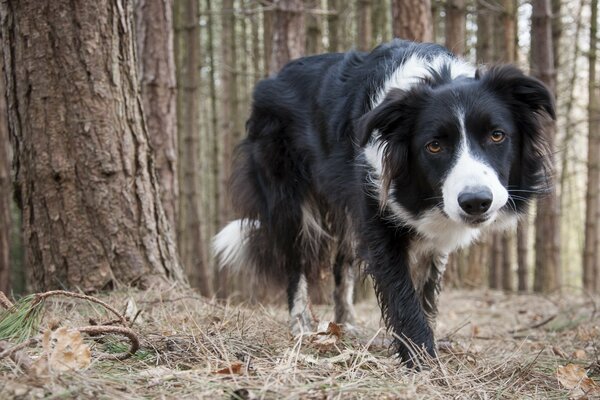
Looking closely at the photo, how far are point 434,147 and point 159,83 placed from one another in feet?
12.2

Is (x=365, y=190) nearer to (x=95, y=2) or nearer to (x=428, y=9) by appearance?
(x=95, y=2)

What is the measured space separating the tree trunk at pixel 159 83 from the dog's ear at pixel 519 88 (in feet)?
11.5

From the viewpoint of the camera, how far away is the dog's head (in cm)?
323

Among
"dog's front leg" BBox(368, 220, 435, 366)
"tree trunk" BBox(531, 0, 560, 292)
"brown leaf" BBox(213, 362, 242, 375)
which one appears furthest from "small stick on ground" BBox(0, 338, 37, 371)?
"tree trunk" BBox(531, 0, 560, 292)

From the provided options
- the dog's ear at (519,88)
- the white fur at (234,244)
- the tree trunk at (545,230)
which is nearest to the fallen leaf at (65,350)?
the dog's ear at (519,88)

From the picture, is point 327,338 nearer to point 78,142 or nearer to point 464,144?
point 464,144

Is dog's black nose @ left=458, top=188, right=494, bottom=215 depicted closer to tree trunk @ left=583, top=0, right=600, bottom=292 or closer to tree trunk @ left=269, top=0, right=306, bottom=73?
tree trunk @ left=269, top=0, right=306, bottom=73

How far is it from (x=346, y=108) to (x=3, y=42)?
228 cm

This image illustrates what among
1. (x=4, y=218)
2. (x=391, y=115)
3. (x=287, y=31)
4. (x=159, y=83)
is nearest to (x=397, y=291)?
(x=391, y=115)

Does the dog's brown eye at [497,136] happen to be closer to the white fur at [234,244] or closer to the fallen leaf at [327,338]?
the fallen leaf at [327,338]

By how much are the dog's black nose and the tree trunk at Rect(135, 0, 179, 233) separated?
12.2ft

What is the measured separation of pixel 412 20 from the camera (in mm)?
6891

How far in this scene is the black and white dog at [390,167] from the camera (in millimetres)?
3428

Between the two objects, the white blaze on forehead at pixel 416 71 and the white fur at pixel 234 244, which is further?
the white fur at pixel 234 244
